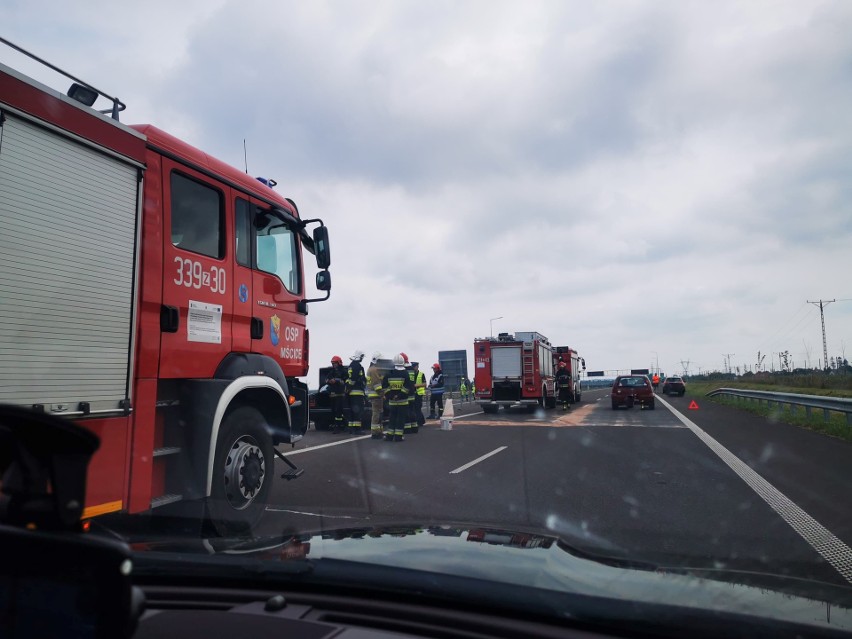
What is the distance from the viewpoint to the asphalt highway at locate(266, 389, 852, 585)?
4895 mm

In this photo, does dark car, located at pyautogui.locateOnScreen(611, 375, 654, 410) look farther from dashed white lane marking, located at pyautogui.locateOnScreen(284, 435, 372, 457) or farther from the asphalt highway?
dashed white lane marking, located at pyautogui.locateOnScreen(284, 435, 372, 457)

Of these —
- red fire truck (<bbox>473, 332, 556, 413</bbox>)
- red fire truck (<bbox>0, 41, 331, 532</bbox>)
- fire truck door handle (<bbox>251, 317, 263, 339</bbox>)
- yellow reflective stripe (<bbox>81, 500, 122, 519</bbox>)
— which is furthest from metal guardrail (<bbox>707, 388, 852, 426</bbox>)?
yellow reflective stripe (<bbox>81, 500, 122, 519</bbox>)

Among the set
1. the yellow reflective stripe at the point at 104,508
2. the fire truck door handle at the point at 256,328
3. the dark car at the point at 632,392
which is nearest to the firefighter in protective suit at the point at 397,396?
the fire truck door handle at the point at 256,328

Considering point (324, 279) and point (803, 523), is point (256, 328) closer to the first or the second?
point (324, 279)

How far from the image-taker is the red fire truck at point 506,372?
2658 centimetres

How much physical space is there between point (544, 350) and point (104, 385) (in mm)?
26066

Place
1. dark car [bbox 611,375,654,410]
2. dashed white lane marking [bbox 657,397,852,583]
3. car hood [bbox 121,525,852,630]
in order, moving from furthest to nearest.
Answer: dark car [bbox 611,375,654,410] < dashed white lane marking [bbox 657,397,852,583] < car hood [bbox 121,525,852,630]

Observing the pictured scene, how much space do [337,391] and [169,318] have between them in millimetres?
11583

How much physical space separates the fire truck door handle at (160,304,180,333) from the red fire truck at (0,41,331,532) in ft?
0.04

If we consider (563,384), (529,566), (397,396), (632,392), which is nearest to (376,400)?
(397,396)

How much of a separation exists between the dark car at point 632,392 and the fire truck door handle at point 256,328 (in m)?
24.0

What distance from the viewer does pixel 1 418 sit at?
1213mm

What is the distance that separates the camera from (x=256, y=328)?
238 inches

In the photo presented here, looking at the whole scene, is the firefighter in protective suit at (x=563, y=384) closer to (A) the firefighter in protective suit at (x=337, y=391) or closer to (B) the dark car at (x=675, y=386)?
(A) the firefighter in protective suit at (x=337, y=391)
